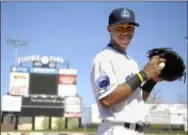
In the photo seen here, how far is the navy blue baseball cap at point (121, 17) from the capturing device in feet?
9.28

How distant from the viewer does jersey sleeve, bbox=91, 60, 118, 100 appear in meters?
2.62

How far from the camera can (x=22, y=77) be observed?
51.3 metres

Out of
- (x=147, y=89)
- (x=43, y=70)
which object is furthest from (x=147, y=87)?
(x=43, y=70)

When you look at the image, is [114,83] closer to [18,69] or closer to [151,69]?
[151,69]

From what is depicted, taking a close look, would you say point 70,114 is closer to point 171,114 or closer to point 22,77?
point 22,77

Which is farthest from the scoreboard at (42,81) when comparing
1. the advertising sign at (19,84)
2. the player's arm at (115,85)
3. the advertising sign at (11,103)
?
the player's arm at (115,85)

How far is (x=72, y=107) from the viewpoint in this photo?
55.1 m

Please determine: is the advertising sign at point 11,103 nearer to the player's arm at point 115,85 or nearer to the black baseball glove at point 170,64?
the black baseball glove at point 170,64

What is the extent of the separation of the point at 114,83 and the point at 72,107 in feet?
173

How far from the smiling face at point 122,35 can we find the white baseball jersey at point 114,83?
0.07m

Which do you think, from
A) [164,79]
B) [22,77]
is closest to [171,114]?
[22,77]

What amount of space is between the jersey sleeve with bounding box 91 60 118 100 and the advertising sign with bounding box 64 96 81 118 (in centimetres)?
5196

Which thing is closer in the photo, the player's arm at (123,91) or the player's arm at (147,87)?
the player's arm at (123,91)

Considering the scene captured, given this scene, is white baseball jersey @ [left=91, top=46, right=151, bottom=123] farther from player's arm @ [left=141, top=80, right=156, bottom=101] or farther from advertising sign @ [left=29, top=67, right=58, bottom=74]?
advertising sign @ [left=29, top=67, right=58, bottom=74]
